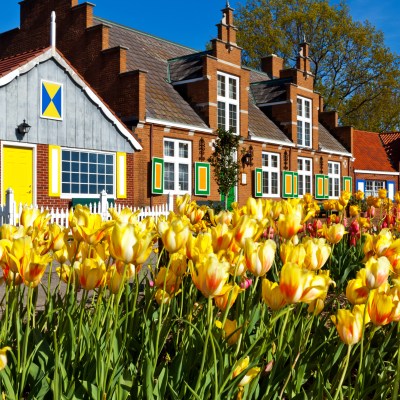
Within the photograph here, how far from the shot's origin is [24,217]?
224 cm

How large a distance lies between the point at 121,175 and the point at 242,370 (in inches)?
606

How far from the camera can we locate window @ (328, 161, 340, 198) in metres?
28.0

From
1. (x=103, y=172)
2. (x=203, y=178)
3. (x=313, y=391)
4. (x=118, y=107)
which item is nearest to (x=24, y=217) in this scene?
(x=313, y=391)

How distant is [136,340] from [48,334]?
14.6 inches

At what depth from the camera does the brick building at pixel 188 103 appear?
59.1 ft

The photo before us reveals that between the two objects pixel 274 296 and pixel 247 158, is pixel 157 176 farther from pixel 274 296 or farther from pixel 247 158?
pixel 274 296

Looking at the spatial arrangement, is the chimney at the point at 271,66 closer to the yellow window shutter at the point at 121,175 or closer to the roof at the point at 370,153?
the roof at the point at 370,153

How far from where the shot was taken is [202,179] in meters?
19.8

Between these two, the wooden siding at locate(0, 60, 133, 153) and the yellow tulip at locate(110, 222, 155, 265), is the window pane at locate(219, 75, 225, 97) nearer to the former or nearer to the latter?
the wooden siding at locate(0, 60, 133, 153)

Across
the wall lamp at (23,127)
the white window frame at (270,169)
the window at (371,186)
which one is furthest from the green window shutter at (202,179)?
the window at (371,186)

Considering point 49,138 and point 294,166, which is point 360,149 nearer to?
point 294,166

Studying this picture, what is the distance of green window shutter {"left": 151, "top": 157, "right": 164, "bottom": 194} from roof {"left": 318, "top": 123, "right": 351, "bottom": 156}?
442 inches

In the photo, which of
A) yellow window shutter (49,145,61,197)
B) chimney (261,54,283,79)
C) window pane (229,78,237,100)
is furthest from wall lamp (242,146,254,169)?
chimney (261,54,283,79)

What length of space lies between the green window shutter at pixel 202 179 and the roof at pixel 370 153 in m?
13.7
